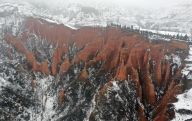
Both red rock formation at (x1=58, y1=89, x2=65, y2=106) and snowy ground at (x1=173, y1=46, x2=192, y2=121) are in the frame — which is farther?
red rock formation at (x1=58, y1=89, x2=65, y2=106)

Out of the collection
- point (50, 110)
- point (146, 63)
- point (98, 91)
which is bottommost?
point (50, 110)

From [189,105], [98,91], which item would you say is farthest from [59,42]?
[189,105]

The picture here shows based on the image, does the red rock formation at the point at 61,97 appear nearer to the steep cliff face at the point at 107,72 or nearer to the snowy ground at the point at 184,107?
the steep cliff face at the point at 107,72

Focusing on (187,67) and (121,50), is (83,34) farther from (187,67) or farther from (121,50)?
(187,67)

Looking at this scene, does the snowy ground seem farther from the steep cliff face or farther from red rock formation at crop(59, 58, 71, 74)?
red rock formation at crop(59, 58, 71, 74)

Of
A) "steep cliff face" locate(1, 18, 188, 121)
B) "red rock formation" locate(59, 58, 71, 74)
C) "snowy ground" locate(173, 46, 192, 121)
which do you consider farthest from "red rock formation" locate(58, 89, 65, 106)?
"snowy ground" locate(173, 46, 192, 121)

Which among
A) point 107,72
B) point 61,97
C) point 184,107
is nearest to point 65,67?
point 61,97

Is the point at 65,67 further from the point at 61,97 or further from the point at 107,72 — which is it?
the point at 107,72

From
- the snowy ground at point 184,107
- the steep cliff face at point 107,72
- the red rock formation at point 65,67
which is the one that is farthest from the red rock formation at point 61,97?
the snowy ground at point 184,107

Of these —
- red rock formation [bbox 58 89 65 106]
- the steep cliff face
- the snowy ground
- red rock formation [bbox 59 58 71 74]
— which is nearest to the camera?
the snowy ground
